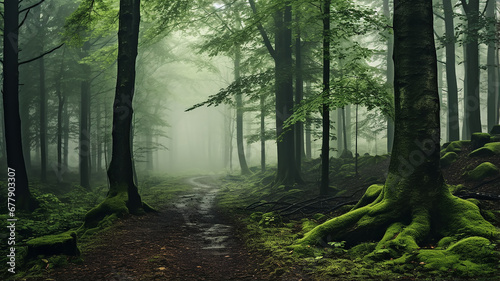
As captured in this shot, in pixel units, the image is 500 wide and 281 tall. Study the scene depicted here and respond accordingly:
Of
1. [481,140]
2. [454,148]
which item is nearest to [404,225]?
[481,140]

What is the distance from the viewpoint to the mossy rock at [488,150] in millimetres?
9730

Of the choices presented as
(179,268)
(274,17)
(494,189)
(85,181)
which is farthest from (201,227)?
(85,181)

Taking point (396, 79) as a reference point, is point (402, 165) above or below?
below

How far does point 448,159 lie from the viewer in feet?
36.0

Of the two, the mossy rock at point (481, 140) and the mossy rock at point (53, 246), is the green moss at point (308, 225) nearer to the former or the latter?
the mossy rock at point (53, 246)

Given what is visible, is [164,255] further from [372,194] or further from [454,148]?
[454,148]

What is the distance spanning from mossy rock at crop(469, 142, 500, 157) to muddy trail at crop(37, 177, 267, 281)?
8168 millimetres

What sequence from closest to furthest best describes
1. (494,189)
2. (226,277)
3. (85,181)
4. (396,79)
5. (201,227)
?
1. (226,277)
2. (396,79)
3. (494,189)
4. (201,227)
5. (85,181)

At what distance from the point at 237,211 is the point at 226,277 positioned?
6169 mm

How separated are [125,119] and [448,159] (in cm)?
1089

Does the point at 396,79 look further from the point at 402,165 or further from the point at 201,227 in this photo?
the point at 201,227

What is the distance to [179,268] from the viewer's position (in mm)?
5121

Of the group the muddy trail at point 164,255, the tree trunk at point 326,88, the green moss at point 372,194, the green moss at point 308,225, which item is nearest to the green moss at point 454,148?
the tree trunk at point 326,88

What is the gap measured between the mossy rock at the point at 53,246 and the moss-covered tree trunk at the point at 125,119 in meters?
3.72
